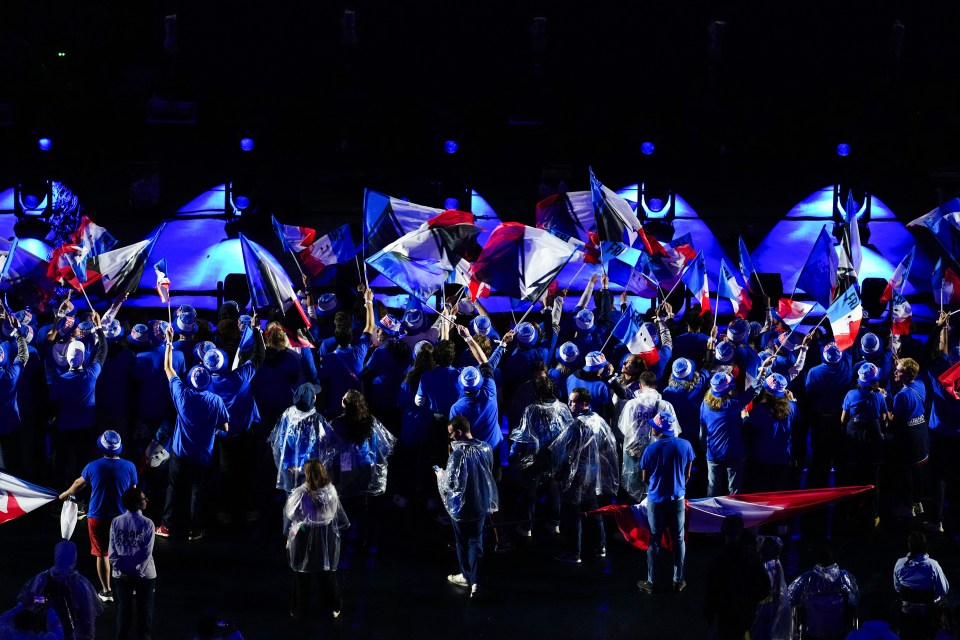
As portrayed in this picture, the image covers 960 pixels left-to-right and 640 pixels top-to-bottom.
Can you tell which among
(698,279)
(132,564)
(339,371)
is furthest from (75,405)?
(698,279)

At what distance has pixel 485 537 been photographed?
480 inches

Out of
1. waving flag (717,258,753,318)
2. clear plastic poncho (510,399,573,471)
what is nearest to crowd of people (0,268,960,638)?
clear plastic poncho (510,399,573,471)

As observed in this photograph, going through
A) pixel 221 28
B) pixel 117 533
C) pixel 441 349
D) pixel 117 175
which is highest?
pixel 221 28

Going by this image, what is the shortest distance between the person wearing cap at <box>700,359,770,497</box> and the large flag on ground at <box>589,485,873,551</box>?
78 centimetres

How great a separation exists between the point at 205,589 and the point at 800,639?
466cm

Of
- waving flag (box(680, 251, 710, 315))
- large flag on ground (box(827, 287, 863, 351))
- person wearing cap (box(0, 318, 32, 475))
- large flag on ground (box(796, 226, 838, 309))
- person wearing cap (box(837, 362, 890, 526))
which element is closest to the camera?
person wearing cap (box(837, 362, 890, 526))

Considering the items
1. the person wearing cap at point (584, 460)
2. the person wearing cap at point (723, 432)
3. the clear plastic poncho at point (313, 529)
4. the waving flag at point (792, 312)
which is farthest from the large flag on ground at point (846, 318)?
the clear plastic poncho at point (313, 529)

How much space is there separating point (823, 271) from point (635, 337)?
2356mm

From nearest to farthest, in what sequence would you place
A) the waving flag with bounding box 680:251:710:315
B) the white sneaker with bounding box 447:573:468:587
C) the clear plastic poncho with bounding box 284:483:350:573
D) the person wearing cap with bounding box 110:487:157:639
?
the person wearing cap with bounding box 110:487:157:639 → the clear plastic poncho with bounding box 284:483:350:573 → the white sneaker with bounding box 447:573:468:587 → the waving flag with bounding box 680:251:710:315

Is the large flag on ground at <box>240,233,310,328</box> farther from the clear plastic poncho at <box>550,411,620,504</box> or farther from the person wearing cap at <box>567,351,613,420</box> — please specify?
the clear plastic poncho at <box>550,411,620,504</box>

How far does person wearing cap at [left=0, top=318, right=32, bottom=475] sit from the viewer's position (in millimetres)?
12508

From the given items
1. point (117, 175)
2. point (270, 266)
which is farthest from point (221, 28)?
point (270, 266)

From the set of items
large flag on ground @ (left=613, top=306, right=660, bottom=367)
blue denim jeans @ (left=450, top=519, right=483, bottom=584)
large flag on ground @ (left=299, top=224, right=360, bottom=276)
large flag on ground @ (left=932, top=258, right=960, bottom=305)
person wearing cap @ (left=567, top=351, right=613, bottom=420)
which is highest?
large flag on ground @ (left=299, top=224, right=360, bottom=276)

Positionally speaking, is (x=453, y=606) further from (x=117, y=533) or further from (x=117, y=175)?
(x=117, y=175)
